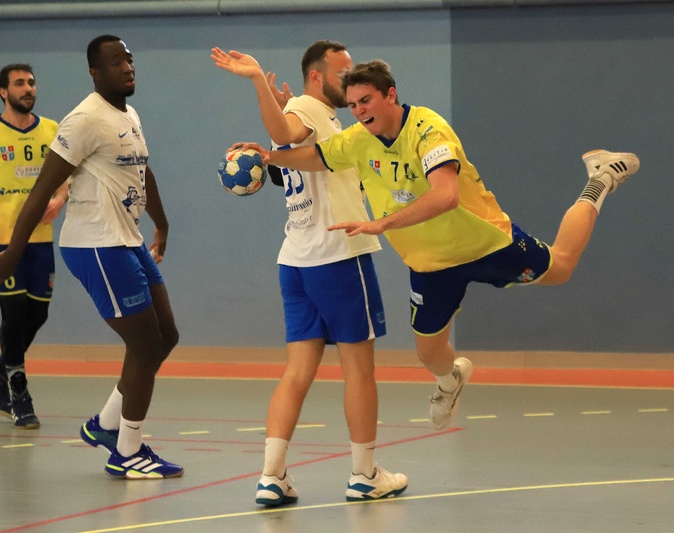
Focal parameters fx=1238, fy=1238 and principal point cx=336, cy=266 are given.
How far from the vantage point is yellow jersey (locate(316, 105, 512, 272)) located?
525 cm

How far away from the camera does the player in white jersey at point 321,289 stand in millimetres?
5395

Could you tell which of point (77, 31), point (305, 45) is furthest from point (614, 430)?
point (77, 31)

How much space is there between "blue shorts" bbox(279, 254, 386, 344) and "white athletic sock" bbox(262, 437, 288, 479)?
483 millimetres

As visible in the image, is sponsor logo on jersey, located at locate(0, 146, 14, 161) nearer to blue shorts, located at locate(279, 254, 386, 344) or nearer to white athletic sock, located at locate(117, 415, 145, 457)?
white athletic sock, located at locate(117, 415, 145, 457)

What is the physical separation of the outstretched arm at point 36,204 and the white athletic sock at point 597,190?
2661mm

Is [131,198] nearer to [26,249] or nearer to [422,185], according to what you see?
[422,185]

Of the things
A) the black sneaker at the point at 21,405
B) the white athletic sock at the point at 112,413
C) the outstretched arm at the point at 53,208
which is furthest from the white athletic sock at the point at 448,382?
the outstretched arm at the point at 53,208

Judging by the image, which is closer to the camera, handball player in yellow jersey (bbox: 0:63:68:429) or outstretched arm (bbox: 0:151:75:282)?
outstretched arm (bbox: 0:151:75:282)

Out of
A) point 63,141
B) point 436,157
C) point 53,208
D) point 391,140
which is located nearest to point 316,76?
point 391,140

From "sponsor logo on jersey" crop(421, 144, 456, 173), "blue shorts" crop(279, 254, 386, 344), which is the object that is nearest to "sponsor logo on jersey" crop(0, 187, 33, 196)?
"blue shorts" crop(279, 254, 386, 344)

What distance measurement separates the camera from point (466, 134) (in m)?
11.4

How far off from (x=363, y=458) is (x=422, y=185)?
122cm

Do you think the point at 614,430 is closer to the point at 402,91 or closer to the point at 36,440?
the point at 36,440

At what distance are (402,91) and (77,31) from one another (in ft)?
10.8
